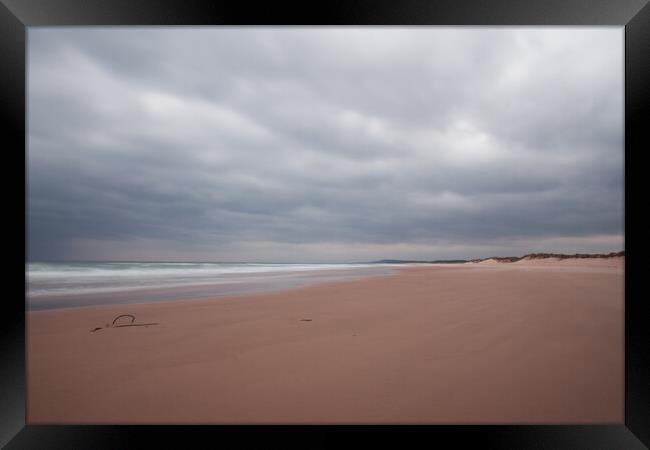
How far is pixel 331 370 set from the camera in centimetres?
231

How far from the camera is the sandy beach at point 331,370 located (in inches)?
74.7

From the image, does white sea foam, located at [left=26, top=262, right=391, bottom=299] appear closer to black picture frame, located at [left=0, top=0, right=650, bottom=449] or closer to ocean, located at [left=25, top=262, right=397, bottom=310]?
ocean, located at [left=25, top=262, right=397, bottom=310]

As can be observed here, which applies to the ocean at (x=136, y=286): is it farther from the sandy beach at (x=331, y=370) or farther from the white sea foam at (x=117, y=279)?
the sandy beach at (x=331, y=370)

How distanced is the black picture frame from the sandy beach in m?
0.08

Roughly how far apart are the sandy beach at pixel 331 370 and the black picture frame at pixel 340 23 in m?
0.08

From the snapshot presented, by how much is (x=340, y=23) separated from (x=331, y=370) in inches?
100

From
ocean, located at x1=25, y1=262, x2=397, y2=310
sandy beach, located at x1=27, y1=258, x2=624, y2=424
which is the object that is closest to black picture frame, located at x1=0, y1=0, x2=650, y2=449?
sandy beach, located at x1=27, y1=258, x2=624, y2=424

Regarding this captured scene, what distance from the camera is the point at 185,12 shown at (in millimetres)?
1912

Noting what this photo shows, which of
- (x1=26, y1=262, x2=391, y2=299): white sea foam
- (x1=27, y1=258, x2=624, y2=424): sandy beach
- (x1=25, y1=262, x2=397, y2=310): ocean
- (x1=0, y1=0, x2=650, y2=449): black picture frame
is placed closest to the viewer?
(x1=0, y1=0, x2=650, y2=449): black picture frame

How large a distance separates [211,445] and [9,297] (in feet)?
5.11

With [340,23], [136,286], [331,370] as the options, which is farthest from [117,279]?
[340,23]

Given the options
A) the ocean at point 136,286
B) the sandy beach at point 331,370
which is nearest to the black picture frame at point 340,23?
the sandy beach at point 331,370

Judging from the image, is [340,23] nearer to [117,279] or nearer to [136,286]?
[136,286]

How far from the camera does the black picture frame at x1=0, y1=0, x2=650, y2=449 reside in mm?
1790
